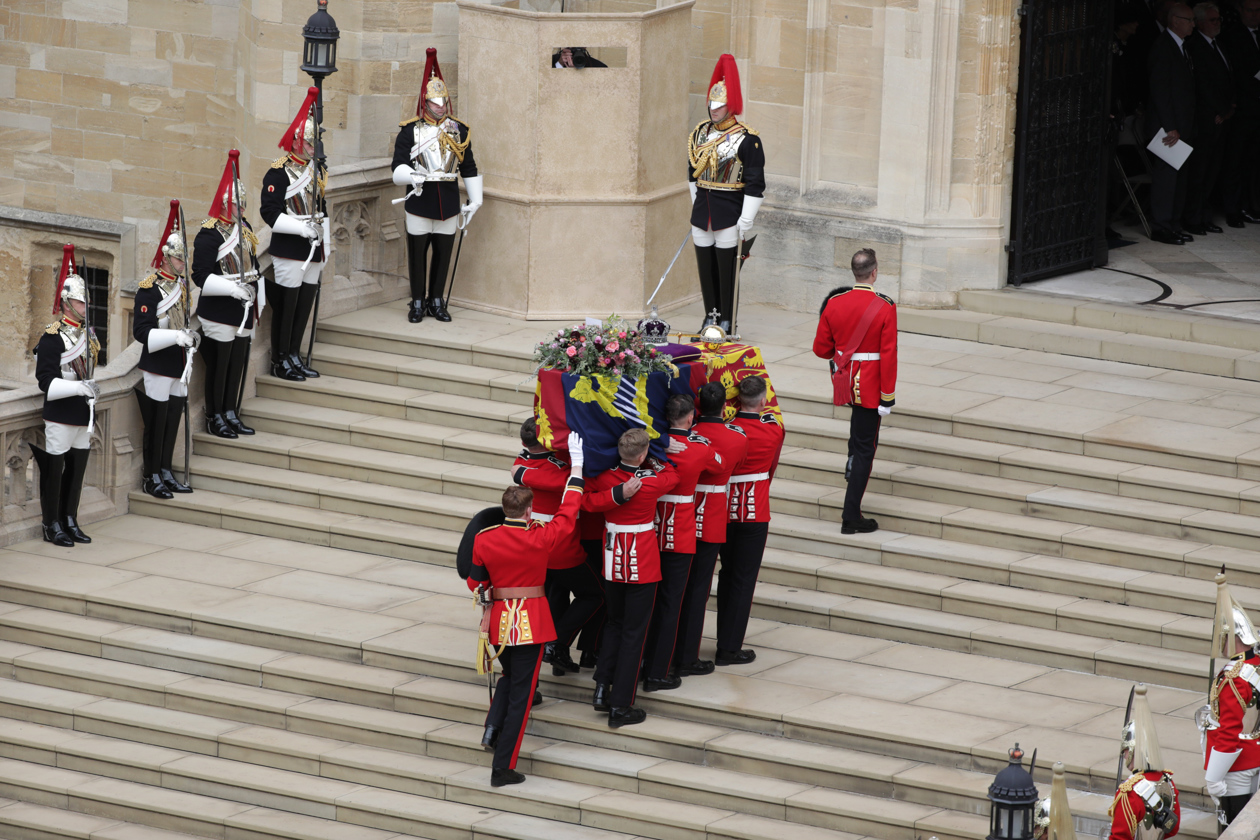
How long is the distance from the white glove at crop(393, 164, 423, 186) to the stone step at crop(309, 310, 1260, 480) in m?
1.14

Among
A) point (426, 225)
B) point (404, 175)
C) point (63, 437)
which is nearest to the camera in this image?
point (63, 437)

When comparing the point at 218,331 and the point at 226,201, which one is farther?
the point at 218,331

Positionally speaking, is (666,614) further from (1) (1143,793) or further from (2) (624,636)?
(1) (1143,793)

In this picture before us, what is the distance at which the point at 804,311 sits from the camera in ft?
55.8

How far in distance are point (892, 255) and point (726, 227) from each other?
5.80 feet

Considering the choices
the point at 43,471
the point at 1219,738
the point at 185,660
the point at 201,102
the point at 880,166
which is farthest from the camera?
the point at 201,102

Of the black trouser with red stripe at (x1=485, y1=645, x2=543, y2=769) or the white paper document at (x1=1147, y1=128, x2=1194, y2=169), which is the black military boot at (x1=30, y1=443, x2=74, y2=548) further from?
the white paper document at (x1=1147, y1=128, x2=1194, y2=169)

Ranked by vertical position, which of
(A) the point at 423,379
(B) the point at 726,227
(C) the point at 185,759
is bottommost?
(C) the point at 185,759

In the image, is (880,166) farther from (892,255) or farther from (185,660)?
(185,660)

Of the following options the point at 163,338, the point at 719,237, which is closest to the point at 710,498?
the point at 719,237

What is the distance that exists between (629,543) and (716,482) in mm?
739

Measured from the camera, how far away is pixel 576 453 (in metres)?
11.4

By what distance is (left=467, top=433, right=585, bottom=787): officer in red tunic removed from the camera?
1088cm

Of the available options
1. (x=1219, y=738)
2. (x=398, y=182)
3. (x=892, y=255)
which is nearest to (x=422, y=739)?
(x=1219, y=738)
